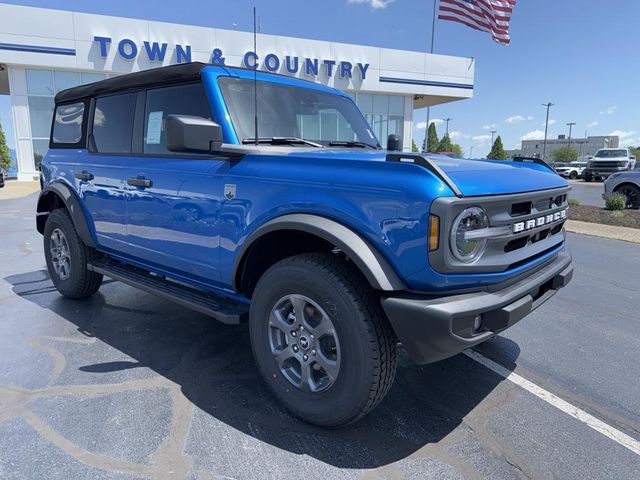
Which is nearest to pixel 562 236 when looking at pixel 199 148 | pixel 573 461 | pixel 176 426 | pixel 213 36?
pixel 573 461

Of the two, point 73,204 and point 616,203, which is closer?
point 73,204

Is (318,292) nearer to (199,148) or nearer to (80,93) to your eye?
(199,148)

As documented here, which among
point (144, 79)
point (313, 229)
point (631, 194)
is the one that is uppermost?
point (144, 79)

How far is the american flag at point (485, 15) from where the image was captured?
14.8 metres

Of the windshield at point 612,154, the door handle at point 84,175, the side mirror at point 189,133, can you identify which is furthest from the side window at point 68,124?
the windshield at point 612,154

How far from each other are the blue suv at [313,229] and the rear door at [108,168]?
0.02m

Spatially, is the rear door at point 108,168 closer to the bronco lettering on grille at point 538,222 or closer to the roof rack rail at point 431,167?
the roof rack rail at point 431,167

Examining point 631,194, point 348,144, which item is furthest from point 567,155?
point 348,144

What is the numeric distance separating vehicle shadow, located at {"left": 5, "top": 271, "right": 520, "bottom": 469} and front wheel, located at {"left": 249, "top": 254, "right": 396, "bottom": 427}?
15 cm

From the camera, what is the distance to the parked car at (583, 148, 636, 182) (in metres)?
30.9

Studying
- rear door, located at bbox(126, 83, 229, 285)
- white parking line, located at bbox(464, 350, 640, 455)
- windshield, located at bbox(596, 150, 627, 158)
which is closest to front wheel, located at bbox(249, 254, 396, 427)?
rear door, located at bbox(126, 83, 229, 285)

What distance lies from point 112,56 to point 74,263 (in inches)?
802

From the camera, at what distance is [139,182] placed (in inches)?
135

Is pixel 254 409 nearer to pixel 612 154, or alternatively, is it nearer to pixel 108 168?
pixel 108 168
